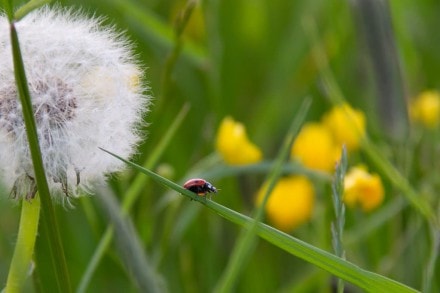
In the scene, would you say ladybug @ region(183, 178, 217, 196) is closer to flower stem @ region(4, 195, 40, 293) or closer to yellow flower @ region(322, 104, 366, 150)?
flower stem @ region(4, 195, 40, 293)

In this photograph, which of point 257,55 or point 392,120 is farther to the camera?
point 257,55

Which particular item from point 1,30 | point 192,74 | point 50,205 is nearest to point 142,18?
point 192,74

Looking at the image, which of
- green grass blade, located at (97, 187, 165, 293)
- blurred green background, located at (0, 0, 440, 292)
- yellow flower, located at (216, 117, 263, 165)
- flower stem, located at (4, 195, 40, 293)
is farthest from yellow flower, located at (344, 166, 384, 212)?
flower stem, located at (4, 195, 40, 293)

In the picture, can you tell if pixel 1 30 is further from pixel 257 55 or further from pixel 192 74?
pixel 257 55

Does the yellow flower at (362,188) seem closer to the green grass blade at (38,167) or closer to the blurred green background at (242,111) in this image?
the blurred green background at (242,111)

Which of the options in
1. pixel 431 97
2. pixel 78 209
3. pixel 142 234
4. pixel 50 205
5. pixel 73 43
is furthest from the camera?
pixel 431 97
